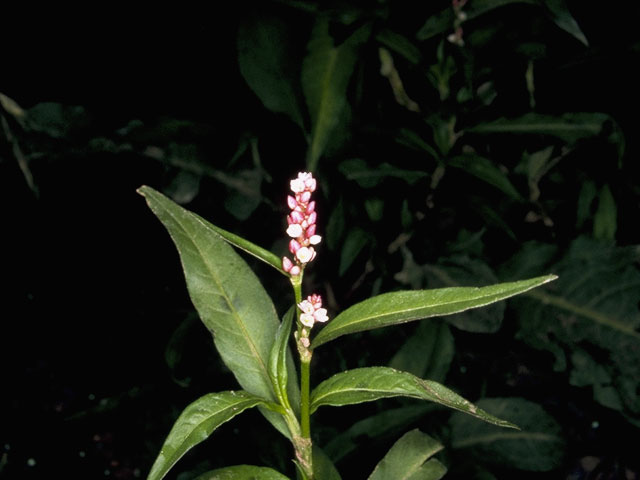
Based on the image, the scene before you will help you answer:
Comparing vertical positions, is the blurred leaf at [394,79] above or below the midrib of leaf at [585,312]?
above

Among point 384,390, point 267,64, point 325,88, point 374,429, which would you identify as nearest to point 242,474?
point 384,390

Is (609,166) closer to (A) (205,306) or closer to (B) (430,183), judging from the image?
(B) (430,183)

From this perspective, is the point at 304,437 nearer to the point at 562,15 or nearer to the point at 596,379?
the point at 562,15

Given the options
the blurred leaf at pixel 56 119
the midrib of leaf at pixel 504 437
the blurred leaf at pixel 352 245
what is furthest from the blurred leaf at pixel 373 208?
the blurred leaf at pixel 56 119

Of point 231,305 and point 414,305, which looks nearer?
point 414,305

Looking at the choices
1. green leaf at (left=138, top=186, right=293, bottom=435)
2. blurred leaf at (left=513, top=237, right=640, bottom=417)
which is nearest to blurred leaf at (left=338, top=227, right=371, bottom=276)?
blurred leaf at (left=513, top=237, right=640, bottom=417)

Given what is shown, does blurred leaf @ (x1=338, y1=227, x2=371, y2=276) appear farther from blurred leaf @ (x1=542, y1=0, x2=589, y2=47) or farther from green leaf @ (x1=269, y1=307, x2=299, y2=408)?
green leaf @ (x1=269, y1=307, x2=299, y2=408)

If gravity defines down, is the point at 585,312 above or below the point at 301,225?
below

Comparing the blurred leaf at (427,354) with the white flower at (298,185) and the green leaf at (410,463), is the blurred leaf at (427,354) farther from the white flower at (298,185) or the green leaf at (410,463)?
the white flower at (298,185)

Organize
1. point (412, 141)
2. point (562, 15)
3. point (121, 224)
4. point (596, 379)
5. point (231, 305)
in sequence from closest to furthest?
point (231, 305) < point (562, 15) < point (412, 141) < point (596, 379) < point (121, 224)
